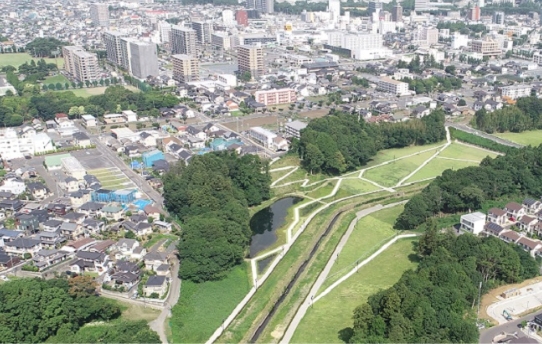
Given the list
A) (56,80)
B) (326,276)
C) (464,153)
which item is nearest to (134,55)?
(56,80)

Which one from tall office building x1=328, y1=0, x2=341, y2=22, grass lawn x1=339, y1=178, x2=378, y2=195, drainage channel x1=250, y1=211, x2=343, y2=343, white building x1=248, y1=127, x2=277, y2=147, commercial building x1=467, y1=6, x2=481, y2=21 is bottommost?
drainage channel x1=250, y1=211, x2=343, y2=343

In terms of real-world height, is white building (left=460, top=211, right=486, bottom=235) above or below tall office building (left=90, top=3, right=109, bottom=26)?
below

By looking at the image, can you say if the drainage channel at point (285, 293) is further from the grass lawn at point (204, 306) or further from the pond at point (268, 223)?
the pond at point (268, 223)

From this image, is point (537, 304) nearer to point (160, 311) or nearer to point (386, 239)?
point (386, 239)

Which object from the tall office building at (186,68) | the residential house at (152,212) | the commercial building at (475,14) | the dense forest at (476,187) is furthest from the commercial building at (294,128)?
the commercial building at (475,14)

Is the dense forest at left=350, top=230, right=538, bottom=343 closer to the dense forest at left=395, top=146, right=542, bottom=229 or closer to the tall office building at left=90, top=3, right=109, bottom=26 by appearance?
the dense forest at left=395, top=146, right=542, bottom=229

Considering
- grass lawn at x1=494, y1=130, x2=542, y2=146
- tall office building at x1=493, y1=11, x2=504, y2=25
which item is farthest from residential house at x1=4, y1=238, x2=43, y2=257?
tall office building at x1=493, y1=11, x2=504, y2=25

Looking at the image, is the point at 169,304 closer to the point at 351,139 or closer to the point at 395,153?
the point at 351,139
